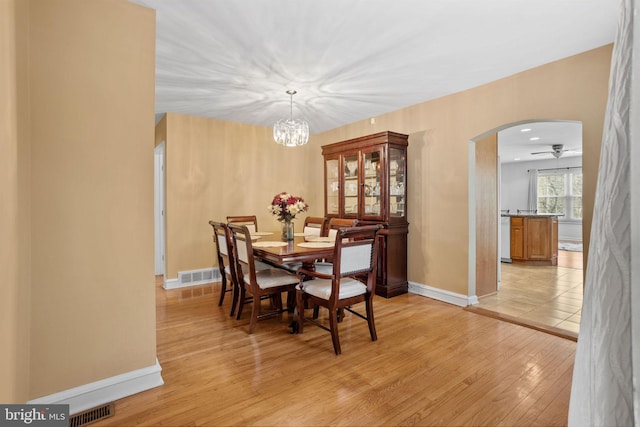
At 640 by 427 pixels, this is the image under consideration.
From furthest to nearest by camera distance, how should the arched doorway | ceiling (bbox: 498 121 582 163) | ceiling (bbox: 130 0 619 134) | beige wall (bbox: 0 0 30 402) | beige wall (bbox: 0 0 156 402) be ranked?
ceiling (bbox: 498 121 582 163)
the arched doorway
ceiling (bbox: 130 0 619 134)
beige wall (bbox: 0 0 156 402)
beige wall (bbox: 0 0 30 402)

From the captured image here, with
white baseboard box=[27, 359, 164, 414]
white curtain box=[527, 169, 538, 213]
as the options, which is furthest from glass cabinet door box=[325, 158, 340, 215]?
white curtain box=[527, 169, 538, 213]

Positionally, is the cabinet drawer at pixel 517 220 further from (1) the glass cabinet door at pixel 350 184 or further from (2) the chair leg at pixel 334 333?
(2) the chair leg at pixel 334 333

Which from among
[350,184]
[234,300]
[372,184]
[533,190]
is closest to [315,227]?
[350,184]

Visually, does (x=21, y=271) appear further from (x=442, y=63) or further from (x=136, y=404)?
(x=442, y=63)

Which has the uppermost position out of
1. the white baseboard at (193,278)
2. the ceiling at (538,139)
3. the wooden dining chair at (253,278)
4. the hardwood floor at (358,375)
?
the ceiling at (538,139)

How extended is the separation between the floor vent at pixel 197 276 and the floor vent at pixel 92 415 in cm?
266

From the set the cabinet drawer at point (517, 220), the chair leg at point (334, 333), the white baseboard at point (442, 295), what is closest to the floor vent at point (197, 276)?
the chair leg at point (334, 333)

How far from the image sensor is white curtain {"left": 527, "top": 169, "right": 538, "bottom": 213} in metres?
9.30

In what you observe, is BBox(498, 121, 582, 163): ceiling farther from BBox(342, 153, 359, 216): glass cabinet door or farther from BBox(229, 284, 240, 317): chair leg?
BBox(229, 284, 240, 317): chair leg

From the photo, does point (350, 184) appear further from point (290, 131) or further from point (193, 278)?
point (193, 278)

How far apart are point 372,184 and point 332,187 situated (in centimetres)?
86

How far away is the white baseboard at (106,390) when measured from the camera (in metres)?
1.73

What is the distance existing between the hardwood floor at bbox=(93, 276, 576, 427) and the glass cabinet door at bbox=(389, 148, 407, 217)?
4.85ft

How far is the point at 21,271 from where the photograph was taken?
1532 mm
